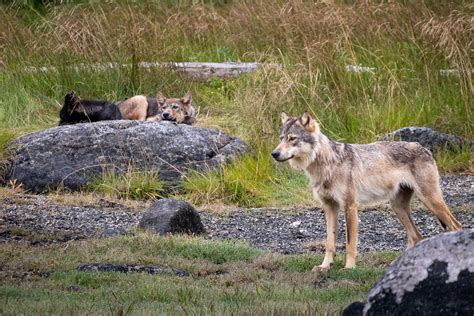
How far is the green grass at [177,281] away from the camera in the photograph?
6.55 metres

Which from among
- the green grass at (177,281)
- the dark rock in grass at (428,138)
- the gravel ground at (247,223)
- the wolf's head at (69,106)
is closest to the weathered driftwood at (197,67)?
the wolf's head at (69,106)

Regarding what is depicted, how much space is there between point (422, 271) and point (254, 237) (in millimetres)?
5565

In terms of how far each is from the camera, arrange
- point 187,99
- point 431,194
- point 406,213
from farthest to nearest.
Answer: point 187,99
point 406,213
point 431,194

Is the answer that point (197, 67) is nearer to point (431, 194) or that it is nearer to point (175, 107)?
point (175, 107)

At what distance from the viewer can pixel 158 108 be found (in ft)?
48.3

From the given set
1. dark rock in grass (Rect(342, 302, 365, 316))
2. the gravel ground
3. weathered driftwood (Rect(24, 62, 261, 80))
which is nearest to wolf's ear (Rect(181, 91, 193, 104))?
weathered driftwood (Rect(24, 62, 261, 80))

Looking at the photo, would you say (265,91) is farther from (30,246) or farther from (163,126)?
(30,246)

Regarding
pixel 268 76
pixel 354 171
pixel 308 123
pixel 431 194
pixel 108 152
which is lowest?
pixel 108 152

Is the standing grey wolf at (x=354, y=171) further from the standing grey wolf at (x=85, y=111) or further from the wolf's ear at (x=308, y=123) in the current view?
the standing grey wolf at (x=85, y=111)

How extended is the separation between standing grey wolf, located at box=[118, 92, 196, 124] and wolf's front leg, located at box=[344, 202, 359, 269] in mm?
5623

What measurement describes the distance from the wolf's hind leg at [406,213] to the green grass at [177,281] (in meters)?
0.55

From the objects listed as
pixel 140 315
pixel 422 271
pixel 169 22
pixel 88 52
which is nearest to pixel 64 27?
pixel 88 52

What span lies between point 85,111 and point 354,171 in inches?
223

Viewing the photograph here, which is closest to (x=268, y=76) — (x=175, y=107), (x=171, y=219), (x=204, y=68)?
(x=175, y=107)
